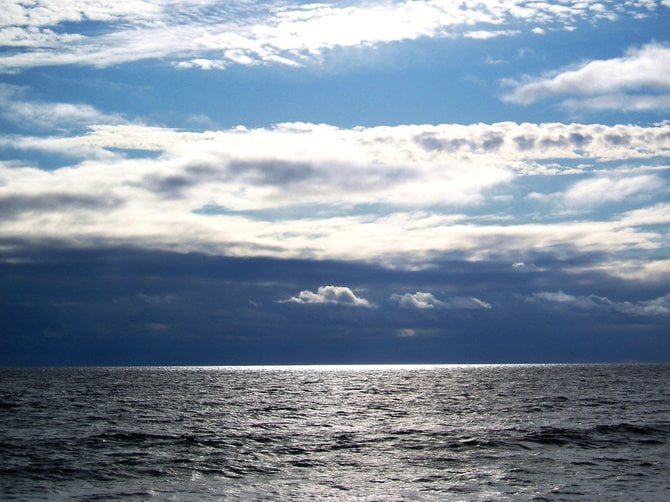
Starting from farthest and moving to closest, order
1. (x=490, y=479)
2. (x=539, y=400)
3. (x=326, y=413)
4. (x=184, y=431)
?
(x=539, y=400)
(x=326, y=413)
(x=184, y=431)
(x=490, y=479)

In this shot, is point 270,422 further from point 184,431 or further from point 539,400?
point 539,400

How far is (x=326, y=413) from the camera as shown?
219 feet

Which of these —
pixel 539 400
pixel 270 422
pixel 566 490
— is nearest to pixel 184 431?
pixel 270 422

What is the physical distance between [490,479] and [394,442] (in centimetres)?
1333

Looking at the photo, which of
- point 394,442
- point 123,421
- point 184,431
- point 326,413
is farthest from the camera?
point 326,413

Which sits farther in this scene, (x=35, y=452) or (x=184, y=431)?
(x=184, y=431)

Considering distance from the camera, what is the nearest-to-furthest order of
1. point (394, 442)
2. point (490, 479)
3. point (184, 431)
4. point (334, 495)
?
point (334, 495)
point (490, 479)
point (394, 442)
point (184, 431)

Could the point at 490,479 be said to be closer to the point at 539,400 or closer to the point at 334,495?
the point at 334,495

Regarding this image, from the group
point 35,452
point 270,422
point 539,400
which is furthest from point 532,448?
point 539,400

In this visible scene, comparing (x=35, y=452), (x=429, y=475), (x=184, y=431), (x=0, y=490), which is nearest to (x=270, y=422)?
(x=184, y=431)

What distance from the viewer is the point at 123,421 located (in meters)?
57.1

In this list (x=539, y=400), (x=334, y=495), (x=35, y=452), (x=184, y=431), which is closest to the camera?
(x=334, y=495)

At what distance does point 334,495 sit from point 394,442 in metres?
16.4

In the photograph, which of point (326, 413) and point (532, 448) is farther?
point (326, 413)
